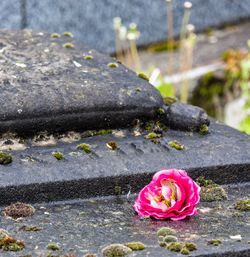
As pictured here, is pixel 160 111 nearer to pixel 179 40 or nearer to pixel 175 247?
pixel 175 247

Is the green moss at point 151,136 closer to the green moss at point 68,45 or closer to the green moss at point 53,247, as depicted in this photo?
the green moss at point 68,45

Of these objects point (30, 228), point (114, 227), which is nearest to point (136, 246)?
point (114, 227)

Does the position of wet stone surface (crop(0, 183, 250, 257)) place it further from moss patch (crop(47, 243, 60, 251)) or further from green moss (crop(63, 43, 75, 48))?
green moss (crop(63, 43, 75, 48))

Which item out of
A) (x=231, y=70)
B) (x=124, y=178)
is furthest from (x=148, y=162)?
(x=231, y=70)

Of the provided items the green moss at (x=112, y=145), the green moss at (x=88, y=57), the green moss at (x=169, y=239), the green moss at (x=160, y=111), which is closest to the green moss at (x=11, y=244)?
the green moss at (x=169, y=239)

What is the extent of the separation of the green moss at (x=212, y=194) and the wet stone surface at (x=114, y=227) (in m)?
0.02

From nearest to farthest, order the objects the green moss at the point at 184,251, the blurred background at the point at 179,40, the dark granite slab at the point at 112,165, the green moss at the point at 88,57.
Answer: the green moss at the point at 184,251, the dark granite slab at the point at 112,165, the green moss at the point at 88,57, the blurred background at the point at 179,40

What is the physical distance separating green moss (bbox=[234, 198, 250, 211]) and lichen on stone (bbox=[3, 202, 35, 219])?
1.79 ft

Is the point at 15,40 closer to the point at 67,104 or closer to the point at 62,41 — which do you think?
the point at 62,41

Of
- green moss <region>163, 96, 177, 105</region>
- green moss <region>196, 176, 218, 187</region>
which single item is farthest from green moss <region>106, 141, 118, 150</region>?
green moss <region>163, 96, 177, 105</region>

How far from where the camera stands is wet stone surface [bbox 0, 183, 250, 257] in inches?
88.0

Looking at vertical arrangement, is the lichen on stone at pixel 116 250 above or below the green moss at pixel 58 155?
below

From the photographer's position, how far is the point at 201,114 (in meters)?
2.91

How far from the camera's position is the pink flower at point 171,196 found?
2.43 metres
